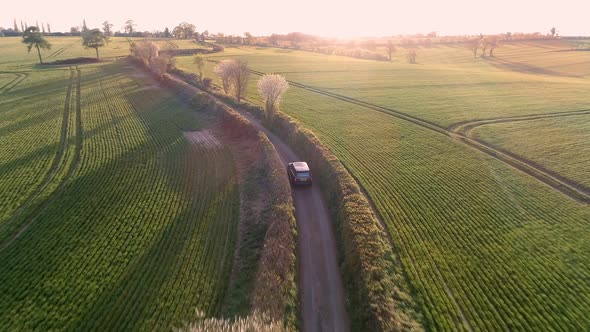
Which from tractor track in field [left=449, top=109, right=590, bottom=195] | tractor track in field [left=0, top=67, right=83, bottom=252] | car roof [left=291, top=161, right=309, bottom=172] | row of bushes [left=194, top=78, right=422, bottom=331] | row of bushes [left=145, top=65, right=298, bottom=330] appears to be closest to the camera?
row of bushes [left=194, top=78, right=422, bottom=331]

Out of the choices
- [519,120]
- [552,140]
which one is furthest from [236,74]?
[552,140]

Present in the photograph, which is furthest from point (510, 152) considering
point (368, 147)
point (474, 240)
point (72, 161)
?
point (72, 161)

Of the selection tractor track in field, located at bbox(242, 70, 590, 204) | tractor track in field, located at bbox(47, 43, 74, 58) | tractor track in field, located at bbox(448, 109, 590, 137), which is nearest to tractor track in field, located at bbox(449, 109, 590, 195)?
tractor track in field, located at bbox(448, 109, 590, 137)

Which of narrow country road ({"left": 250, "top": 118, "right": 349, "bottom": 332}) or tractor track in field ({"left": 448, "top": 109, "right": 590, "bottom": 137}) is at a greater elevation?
tractor track in field ({"left": 448, "top": 109, "right": 590, "bottom": 137})

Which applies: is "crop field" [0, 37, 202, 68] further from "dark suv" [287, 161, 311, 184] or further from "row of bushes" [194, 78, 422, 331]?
"row of bushes" [194, 78, 422, 331]

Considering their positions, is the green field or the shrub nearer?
the green field

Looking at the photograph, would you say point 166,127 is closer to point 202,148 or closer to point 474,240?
point 202,148

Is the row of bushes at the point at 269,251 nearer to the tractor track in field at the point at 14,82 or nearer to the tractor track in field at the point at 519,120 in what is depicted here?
the tractor track in field at the point at 519,120
